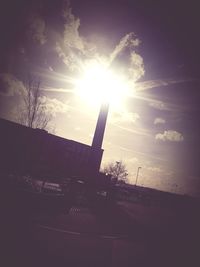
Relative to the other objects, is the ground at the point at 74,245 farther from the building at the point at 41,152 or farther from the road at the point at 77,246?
the building at the point at 41,152

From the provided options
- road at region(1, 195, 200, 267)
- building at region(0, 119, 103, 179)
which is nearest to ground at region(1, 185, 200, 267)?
road at region(1, 195, 200, 267)

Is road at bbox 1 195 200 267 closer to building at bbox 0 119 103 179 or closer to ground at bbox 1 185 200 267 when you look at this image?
ground at bbox 1 185 200 267

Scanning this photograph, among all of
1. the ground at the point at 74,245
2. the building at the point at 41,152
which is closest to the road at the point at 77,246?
the ground at the point at 74,245

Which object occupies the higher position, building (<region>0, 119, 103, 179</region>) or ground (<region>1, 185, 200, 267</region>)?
building (<region>0, 119, 103, 179</region>)

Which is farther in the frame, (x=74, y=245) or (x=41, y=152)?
(x=41, y=152)

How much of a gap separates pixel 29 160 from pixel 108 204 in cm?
1557

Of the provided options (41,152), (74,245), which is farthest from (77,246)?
(41,152)

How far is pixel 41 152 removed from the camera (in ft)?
94.5

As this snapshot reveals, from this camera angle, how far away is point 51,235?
258 inches

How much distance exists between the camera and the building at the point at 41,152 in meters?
25.2

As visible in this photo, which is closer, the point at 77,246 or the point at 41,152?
the point at 77,246

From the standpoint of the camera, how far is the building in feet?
82.7

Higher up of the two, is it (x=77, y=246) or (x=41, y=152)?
(x=41, y=152)

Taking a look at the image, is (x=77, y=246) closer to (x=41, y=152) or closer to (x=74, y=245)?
(x=74, y=245)
